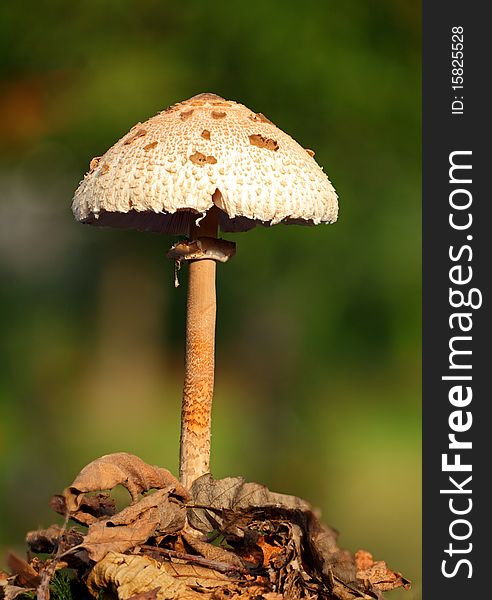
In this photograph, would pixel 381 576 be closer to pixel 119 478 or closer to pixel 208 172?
pixel 119 478

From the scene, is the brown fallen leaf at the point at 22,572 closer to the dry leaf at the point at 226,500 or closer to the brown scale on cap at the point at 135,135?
the dry leaf at the point at 226,500

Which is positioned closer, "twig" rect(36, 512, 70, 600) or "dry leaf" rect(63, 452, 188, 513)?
"twig" rect(36, 512, 70, 600)

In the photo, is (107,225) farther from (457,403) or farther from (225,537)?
(457,403)

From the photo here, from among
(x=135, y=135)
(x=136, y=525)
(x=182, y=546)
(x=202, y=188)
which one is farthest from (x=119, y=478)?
(x=135, y=135)

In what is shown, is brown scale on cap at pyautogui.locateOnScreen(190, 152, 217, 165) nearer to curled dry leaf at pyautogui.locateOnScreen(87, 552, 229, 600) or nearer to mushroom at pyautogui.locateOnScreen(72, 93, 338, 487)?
mushroom at pyautogui.locateOnScreen(72, 93, 338, 487)

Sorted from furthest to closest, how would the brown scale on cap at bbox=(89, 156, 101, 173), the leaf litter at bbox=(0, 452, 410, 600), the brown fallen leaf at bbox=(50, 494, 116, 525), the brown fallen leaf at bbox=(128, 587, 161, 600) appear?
the brown scale on cap at bbox=(89, 156, 101, 173) < the brown fallen leaf at bbox=(50, 494, 116, 525) < the leaf litter at bbox=(0, 452, 410, 600) < the brown fallen leaf at bbox=(128, 587, 161, 600)

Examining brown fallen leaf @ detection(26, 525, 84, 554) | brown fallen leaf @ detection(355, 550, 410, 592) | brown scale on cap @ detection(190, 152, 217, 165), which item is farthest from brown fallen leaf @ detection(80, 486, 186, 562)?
brown scale on cap @ detection(190, 152, 217, 165)

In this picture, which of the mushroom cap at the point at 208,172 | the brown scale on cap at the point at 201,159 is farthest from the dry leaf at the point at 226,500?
the brown scale on cap at the point at 201,159
